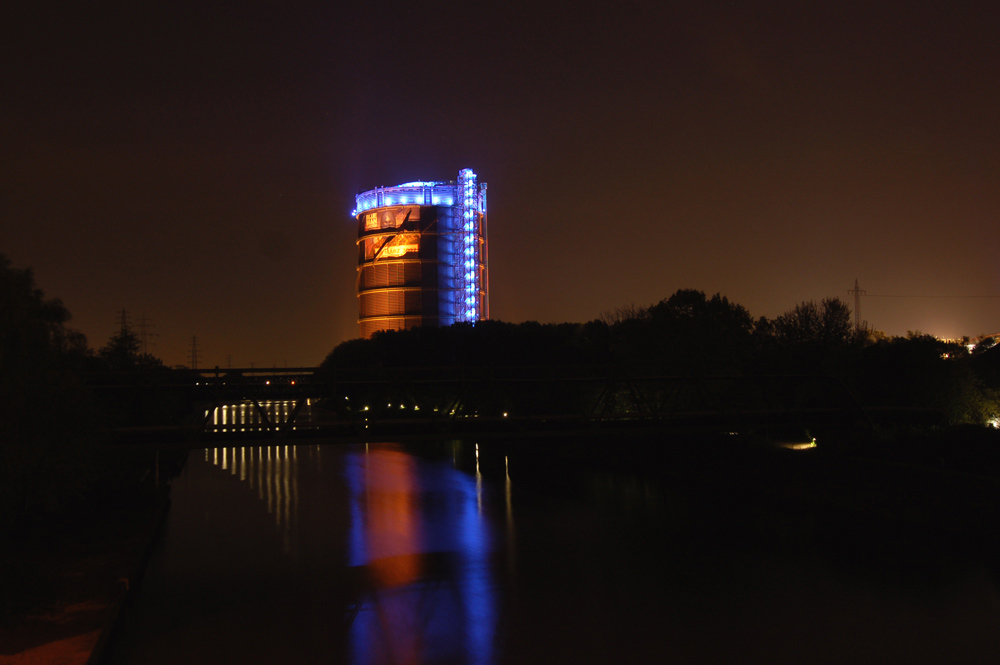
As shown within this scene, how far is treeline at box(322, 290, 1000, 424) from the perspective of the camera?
39.3 meters

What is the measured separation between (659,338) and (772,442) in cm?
1082

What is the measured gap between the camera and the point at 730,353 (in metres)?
48.9

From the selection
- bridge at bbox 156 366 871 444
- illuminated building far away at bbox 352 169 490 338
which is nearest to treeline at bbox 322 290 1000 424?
bridge at bbox 156 366 871 444

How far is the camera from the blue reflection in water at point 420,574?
18.5 m

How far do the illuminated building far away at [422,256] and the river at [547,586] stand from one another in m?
71.9

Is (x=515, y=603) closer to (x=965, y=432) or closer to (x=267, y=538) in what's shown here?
(x=267, y=538)

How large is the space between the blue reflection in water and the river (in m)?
0.09

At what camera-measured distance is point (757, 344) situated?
63.8m

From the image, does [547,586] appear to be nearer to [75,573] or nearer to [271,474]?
[75,573]

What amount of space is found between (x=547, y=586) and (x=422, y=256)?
91215 millimetres

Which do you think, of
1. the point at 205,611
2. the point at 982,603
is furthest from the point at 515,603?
the point at 982,603

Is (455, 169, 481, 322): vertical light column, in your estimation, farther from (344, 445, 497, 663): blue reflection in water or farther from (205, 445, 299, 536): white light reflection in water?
(344, 445, 497, 663): blue reflection in water

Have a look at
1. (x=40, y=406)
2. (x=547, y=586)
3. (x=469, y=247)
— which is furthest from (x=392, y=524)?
(x=469, y=247)

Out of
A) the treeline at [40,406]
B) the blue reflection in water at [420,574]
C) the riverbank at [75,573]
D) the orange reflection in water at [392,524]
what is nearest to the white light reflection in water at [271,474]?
the blue reflection in water at [420,574]
